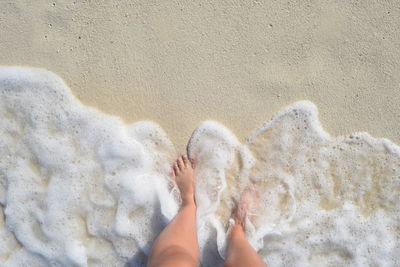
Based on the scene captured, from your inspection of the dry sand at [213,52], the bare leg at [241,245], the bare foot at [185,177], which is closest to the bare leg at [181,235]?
the bare foot at [185,177]

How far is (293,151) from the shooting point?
226cm

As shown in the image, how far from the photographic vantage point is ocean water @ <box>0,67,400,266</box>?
2.23 meters

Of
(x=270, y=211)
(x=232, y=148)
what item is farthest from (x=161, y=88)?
(x=270, y=211)

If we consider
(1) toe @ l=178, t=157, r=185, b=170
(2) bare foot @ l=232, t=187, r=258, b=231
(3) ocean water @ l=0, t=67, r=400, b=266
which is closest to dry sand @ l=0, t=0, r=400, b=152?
(3) ocean water @ l=0, t=67, r=400, b=266

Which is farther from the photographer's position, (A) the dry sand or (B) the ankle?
(B) the ankle

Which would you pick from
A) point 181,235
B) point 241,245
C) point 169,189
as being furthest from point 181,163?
point 241,245

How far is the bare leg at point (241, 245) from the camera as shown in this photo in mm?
2111

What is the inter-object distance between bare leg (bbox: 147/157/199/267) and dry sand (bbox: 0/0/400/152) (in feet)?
1.40

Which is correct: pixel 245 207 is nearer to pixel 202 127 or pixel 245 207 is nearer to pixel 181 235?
pixel 181 235

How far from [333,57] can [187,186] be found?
1.24 m

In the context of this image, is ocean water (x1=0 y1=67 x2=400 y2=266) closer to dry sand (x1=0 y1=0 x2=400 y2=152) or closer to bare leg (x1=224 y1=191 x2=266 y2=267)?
bare leg (x1=224 y1=191 x2=266 y2=267)

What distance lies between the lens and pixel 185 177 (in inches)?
88.4

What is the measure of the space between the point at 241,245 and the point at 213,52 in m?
1.23

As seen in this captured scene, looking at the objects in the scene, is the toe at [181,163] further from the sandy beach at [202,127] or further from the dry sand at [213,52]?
the dry sand at [213,52]
